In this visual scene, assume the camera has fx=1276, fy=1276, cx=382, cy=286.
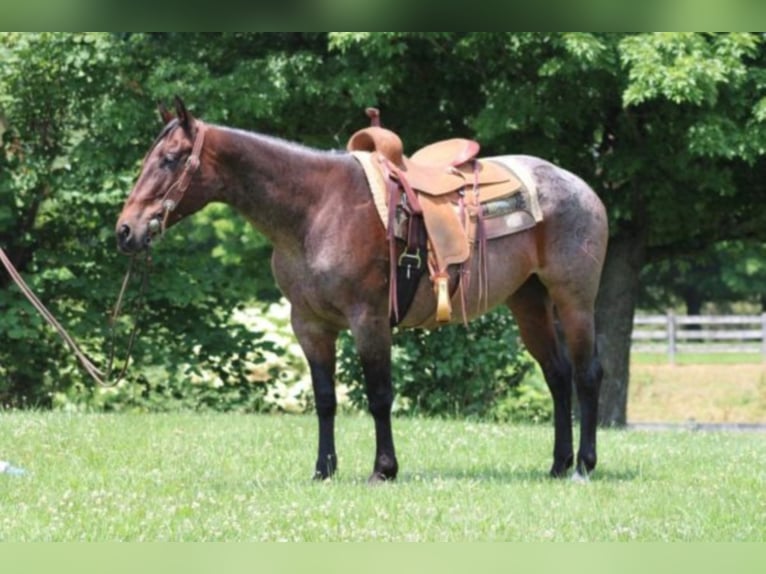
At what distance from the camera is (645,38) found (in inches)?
504

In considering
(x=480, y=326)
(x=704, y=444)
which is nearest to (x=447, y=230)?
(x=704, y=444)

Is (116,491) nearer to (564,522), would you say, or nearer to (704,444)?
(564,522)

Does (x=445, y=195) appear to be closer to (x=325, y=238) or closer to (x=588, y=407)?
(x=325, y=238)

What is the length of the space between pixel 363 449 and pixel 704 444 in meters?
3.22

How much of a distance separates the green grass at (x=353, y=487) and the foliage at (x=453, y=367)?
2990mm

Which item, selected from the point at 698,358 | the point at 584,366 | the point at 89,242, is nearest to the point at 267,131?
the point at 89,242

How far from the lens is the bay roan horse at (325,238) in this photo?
7.27 m

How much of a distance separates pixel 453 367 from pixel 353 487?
7.13 meters

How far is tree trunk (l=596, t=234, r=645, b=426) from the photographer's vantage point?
52.1 ft

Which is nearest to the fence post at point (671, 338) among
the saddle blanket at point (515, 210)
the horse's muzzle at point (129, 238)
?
the saddle blanket at point (515, 210)

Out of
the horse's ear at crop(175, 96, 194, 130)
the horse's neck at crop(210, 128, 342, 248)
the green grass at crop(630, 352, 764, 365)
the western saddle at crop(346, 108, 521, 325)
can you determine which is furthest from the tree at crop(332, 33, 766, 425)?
the green grass at crop(630, 352, 764, 365)

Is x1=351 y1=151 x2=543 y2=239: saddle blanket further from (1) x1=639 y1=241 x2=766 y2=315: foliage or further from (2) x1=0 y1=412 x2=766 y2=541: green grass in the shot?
(1) x1=639 y1=241 x2=766 y2=315: foliage

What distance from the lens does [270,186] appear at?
7543 millimetres

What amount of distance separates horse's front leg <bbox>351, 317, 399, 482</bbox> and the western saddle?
21 cm
